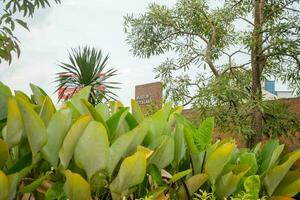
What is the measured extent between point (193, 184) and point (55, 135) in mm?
528

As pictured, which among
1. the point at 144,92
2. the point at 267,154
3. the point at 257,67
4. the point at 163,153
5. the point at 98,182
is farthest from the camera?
the point at 144,92

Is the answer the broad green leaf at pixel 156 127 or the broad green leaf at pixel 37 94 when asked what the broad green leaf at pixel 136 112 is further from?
the broad green leaf at pixel 37 94

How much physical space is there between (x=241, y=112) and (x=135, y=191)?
719 cm

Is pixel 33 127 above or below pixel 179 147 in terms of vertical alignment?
above

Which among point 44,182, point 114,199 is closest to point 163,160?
point 114,199

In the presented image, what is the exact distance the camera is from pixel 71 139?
5.07 ft

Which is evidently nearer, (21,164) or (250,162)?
(21,164)

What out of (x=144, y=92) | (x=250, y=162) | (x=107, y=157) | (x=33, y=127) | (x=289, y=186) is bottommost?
(x=144, y=92)

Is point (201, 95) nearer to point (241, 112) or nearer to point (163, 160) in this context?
point (241, 112)

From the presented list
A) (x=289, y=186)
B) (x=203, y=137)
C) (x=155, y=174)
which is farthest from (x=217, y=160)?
(x=289, y=186)

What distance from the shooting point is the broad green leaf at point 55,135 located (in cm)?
157

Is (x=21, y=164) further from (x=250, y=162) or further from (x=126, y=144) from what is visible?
(x=250, y=162)

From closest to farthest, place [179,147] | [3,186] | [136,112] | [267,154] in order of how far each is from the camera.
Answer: [3,186]
[179,147]
[136,112]
[267,154]

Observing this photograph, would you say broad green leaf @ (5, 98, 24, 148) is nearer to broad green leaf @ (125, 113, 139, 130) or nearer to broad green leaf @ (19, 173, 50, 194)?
broad green leaf @ (19, 173, 50, 194)
